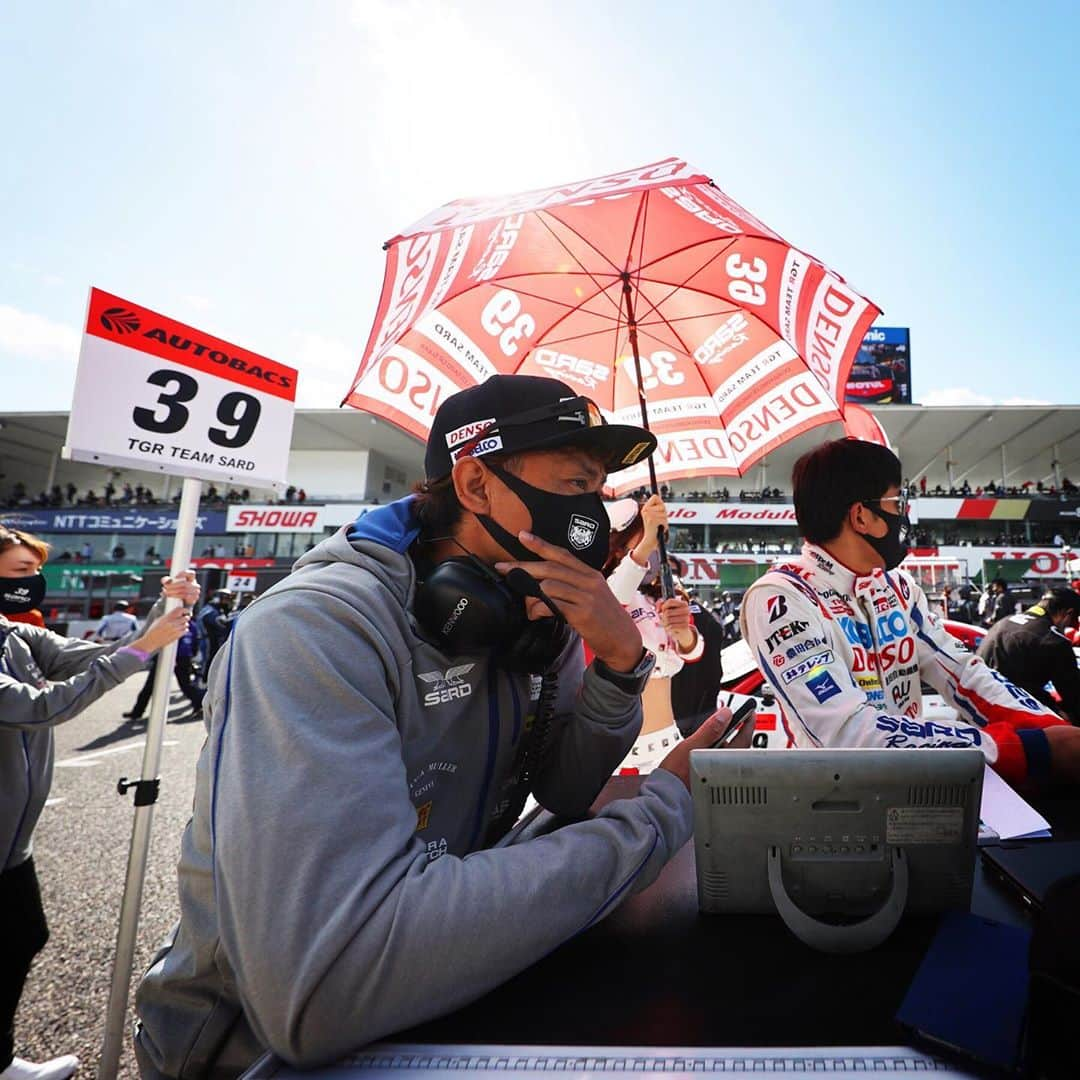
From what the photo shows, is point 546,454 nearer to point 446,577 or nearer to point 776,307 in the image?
point 446,577

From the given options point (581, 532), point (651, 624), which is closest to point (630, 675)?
point (581, 532)

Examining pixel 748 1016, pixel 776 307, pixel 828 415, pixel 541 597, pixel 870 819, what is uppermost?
pixel 776 307

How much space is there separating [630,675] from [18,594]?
2579 millimetres

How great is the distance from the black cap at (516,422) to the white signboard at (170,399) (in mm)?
1673

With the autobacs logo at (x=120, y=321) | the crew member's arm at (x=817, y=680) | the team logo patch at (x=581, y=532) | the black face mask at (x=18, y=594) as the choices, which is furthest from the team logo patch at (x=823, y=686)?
the black face mask at (x=18, y=594)

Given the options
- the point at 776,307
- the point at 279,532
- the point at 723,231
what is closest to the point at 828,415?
the point at 776,307

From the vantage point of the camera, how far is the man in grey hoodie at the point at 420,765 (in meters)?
0.66

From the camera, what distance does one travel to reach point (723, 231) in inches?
96.7

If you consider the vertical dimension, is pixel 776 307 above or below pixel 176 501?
below

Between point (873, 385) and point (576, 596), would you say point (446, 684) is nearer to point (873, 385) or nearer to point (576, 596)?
point (576, 596)

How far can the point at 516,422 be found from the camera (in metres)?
1.18

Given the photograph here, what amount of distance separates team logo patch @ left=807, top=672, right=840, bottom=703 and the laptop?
0.55m

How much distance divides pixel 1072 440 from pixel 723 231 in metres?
36.5

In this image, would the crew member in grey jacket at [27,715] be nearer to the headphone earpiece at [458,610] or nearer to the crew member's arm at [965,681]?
the headphone earpiece at [458,610]
